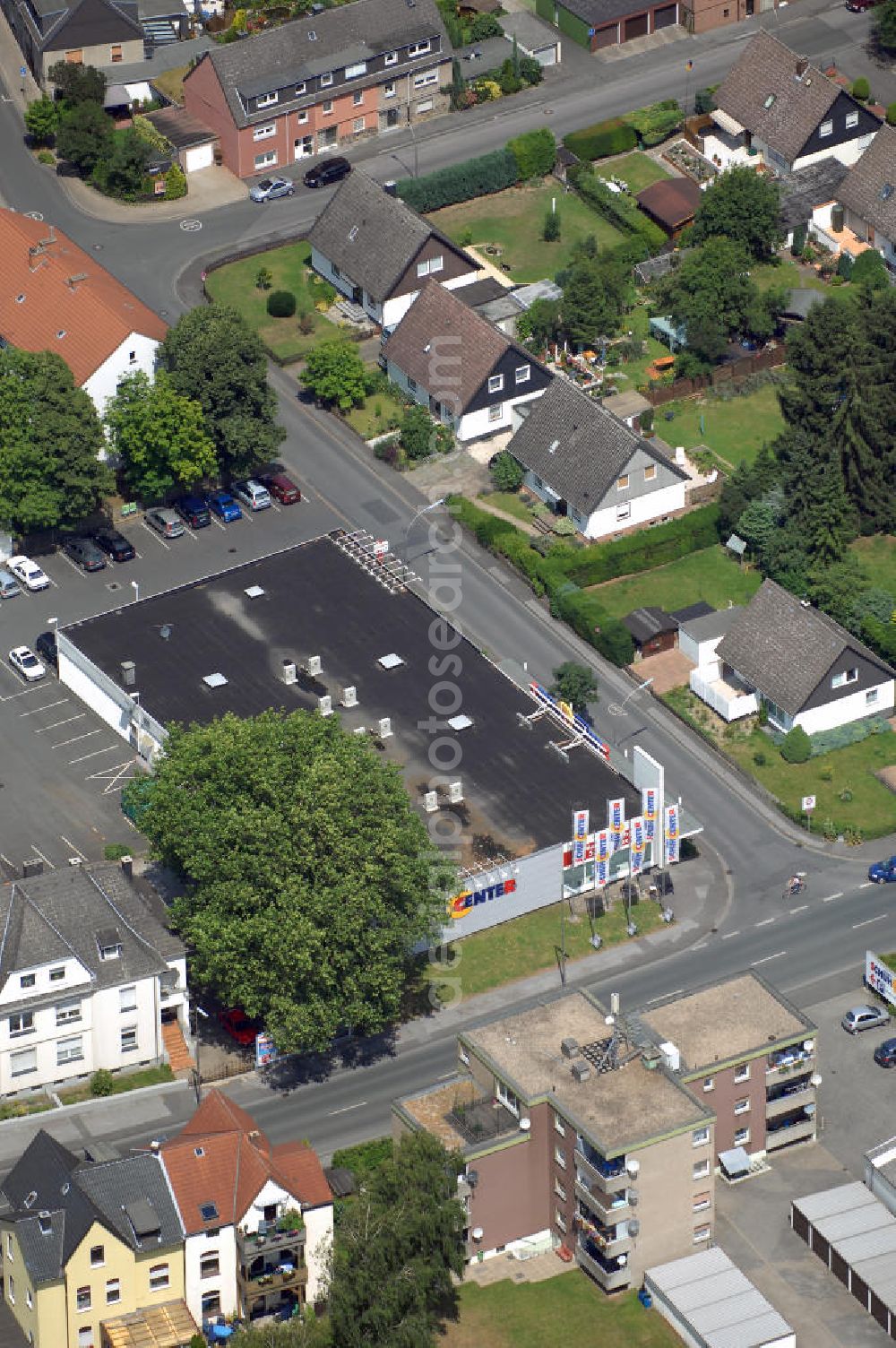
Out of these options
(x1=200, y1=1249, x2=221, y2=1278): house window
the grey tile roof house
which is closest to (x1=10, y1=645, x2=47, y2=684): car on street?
the grey tile roof house

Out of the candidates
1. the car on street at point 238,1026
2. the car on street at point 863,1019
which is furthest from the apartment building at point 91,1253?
the car on street at point 863,1019

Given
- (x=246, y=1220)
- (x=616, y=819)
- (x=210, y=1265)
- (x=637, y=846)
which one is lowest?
(x=210, y=1265)

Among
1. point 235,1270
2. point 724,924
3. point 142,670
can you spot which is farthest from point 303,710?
point 235,1270

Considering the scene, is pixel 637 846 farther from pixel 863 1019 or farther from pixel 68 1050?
pixel 68 1050

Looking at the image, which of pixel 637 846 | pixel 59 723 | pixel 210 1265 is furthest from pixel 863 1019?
pixel 59 723

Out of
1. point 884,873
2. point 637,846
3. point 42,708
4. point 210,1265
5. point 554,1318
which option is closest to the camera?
point 210,1265

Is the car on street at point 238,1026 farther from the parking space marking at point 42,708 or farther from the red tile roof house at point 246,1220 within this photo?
the parking space marking at point 42,708
